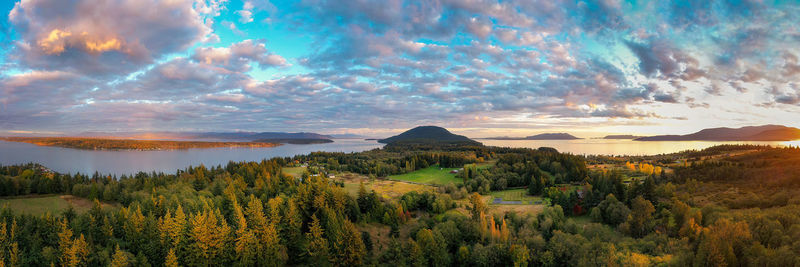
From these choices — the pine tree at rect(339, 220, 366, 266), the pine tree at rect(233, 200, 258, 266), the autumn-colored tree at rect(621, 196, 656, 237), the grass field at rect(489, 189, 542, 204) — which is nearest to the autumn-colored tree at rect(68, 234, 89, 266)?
the pine tree at rect(233, 200, 258, 266)

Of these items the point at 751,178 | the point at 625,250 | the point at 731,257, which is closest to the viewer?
the point at 731,257

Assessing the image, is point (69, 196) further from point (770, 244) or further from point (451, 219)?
point (770, 244)

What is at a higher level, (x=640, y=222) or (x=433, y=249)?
(x=640, y=222)

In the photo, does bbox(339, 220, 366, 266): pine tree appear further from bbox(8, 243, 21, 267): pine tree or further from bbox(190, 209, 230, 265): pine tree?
bbox(8, 243, 21, 267): pine tree

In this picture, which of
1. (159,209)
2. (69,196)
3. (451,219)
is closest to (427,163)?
(451,219)

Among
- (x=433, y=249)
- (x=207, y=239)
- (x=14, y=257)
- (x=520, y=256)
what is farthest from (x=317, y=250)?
(x=14, y=257)

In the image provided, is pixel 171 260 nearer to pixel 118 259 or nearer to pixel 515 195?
pixel 118 259

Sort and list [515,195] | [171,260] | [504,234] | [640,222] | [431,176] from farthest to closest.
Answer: [431,176]
[515,195]
[640,222]
[504,234]
[171,260]
